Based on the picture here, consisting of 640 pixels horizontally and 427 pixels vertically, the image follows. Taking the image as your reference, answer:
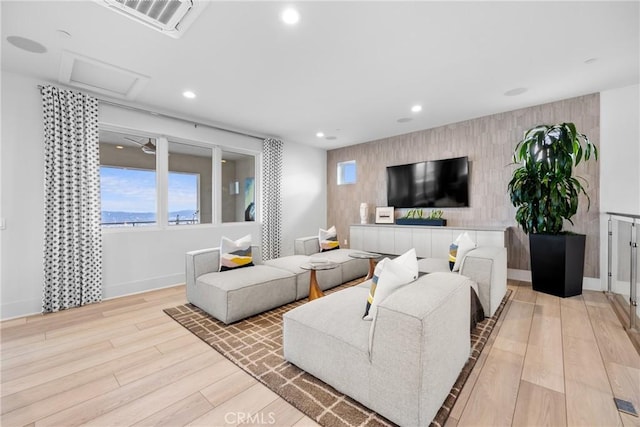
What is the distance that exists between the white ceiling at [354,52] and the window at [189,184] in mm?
738

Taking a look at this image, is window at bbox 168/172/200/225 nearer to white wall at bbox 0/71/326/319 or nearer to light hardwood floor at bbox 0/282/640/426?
white wall at bbox 0/71/326/319

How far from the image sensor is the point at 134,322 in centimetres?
267

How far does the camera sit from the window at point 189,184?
418 centimetres

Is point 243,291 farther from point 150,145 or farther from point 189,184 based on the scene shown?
point 150,145

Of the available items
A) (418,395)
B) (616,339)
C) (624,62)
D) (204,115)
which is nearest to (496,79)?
(624,62)

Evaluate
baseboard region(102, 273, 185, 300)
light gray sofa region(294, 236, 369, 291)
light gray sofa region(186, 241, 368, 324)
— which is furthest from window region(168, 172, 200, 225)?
light gray sofa region(294, 236, 369, 291)

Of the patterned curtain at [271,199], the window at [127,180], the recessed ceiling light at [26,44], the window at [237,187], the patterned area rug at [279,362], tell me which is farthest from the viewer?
the patterned curtain at [271,199]

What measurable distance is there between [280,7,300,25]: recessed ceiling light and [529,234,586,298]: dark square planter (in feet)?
12.0

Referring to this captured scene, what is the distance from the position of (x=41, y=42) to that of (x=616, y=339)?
5.39 meters

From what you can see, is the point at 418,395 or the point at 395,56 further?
the point at 395,56

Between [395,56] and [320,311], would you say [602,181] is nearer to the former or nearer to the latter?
[395,56]

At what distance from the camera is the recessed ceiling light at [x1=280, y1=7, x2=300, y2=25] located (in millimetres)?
1939

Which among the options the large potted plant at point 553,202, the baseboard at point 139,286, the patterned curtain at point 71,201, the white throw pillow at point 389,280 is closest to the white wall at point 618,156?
the large potted plant at point 553,202

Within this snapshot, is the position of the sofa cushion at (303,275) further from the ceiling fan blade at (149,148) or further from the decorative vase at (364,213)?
the ceiling fan blade at (149,148)
